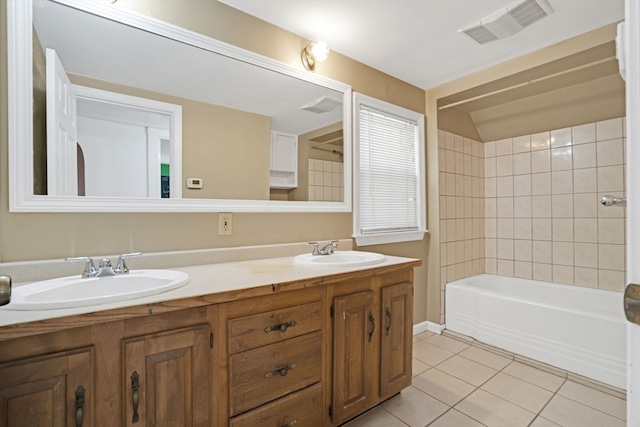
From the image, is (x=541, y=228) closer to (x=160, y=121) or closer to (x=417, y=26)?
(x=417, y=26)

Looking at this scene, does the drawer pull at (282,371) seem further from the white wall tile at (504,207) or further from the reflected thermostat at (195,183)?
the white wall tile at (504,207)

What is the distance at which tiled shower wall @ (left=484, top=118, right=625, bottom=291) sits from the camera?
2621 mm

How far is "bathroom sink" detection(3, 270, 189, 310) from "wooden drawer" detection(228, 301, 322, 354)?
0.92ft

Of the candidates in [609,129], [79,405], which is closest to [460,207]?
[609,129]

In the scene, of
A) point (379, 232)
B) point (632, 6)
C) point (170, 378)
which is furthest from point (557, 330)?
point (170, 378)

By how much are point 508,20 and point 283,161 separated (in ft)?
5.29

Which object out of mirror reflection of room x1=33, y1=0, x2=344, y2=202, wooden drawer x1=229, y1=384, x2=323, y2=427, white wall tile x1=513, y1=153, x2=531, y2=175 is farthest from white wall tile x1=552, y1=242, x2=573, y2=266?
wooden drawer x1=229, y1=384, x2=323, y2=427

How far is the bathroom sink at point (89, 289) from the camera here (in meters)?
0.88

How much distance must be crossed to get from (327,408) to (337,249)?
996 millimetres

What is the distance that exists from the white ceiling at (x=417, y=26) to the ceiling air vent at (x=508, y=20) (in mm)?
39

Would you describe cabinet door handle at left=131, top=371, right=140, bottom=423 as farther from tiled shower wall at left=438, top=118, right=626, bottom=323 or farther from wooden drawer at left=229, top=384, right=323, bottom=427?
tiled shower wall at left=438, top=118, right=626, bottom=323

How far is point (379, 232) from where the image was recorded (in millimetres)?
2459

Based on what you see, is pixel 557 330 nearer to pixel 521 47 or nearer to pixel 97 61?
pixel 521 47

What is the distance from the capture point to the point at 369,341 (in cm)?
157
